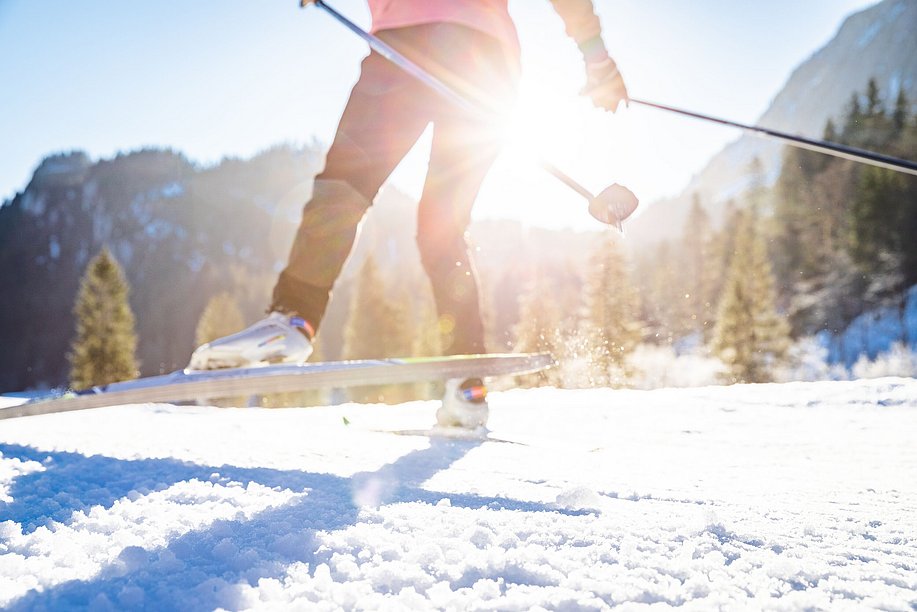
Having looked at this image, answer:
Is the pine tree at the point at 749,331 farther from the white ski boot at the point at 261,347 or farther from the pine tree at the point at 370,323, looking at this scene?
the white ski boot at the point at 261,347

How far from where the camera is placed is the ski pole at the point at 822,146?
5.83 ft

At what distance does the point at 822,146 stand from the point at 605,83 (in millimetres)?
941

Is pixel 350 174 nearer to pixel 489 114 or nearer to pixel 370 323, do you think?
pixel 489 114

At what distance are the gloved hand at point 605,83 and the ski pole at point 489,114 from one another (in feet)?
1.93

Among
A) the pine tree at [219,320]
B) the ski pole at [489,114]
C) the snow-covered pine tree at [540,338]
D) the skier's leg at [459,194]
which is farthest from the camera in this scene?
the pine tree at [219,320]

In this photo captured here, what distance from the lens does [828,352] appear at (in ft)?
85.5

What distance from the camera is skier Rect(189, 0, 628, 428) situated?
1830mm

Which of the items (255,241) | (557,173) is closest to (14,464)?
(557,173)

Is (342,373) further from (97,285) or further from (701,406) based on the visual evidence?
(97,285)

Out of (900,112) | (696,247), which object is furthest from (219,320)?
(900,112)

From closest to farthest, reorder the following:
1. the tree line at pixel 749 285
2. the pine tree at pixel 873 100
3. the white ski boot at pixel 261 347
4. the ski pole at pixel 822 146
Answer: the white ski boot at pixel 261 347, the ski pole at pixel 822 146, the tree line at pixel 749 285, the pine tree at pixel 873 100

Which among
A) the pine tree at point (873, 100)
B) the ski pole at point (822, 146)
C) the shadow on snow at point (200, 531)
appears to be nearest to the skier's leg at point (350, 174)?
the shadow on snow at point (200, 531)

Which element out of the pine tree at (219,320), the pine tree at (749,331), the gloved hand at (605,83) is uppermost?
the pine tree at (219,320)

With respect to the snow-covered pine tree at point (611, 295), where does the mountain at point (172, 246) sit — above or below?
above
